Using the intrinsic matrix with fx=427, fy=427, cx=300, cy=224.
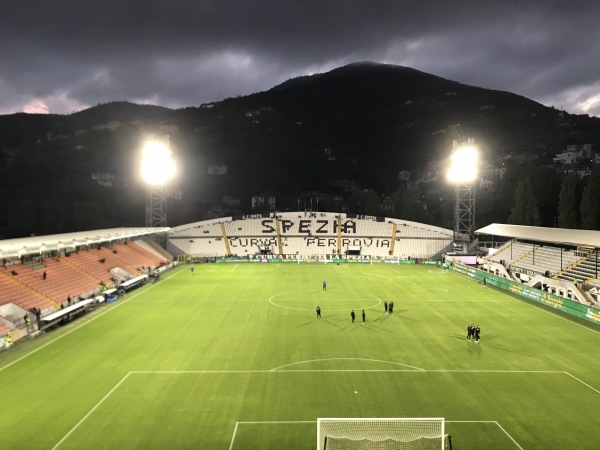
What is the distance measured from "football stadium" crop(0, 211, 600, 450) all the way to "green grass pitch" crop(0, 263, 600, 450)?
0.10 meters

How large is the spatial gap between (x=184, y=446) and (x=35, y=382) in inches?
358

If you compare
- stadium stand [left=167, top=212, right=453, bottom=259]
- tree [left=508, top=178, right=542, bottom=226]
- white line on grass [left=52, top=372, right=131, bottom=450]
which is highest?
tree [left=508, top=178, right=542, bottom=226]

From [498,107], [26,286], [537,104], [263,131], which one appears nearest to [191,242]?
[26,286]

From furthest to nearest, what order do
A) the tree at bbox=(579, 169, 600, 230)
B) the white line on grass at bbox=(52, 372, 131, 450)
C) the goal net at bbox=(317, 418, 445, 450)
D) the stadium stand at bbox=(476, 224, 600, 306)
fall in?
the tree at bbox=(579, 169, 600, 230)
the stadium stand at bbox=(476, 224, 600, 306)
the white line on grass at bbox=(52, 372, 131, 450)
the goal net at bbox=(317, 418, 445, 450)

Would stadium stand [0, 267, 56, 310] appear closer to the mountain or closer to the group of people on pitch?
the group of people on pitch

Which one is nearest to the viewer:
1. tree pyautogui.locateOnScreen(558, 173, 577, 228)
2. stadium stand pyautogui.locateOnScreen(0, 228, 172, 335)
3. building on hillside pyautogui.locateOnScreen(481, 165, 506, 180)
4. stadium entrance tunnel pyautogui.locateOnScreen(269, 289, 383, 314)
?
stadium stand pyautogui.locateOnScreen(0, 228, 172, 335)

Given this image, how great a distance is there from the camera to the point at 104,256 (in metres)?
45.7

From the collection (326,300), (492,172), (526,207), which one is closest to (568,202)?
(526,207)

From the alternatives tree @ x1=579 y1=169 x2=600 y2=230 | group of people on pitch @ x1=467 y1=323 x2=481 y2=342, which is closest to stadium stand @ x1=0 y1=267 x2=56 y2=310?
group of people on pitch @ x1=467 y1=323 x2=481 y2=342

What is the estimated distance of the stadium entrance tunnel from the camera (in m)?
32.7

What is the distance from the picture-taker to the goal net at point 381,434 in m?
12.2

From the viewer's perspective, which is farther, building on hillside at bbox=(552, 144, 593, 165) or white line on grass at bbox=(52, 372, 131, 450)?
building on hillside at bbox=(552, 144, 593, 165)

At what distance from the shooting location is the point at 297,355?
21125 mm

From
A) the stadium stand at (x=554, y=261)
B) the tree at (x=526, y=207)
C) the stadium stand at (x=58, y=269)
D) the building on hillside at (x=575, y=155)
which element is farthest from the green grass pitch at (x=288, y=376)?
the building on hillside at (x=575, y=155)
